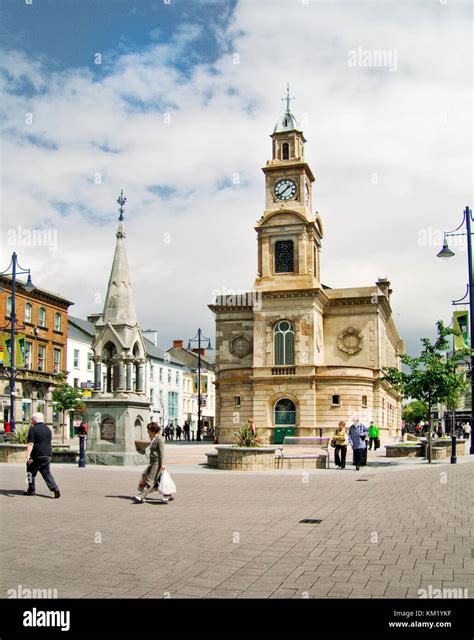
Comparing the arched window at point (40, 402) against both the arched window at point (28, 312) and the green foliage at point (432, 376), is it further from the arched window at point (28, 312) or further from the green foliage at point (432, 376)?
the green foliage at point (432, 376)

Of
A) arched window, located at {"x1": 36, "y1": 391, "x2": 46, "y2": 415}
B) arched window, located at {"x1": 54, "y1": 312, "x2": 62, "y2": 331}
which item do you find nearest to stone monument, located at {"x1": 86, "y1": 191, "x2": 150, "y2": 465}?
arched window, located at {"x1": 36, "y1": 391, "x2": 46, "y2": 415}

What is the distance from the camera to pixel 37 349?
5675 cm

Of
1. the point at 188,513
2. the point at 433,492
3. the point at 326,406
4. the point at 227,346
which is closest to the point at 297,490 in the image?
the point at 433,492

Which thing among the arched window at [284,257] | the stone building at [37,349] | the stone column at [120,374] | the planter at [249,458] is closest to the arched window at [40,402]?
the stone building at [37,349]

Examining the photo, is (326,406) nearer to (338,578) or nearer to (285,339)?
(285,339)

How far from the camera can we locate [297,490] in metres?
15.9

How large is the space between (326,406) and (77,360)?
2720 centimetres

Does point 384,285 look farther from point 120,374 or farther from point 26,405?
point 120,374

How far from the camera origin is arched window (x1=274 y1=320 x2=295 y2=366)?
50322 millimetres

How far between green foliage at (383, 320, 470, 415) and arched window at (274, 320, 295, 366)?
25.6 m

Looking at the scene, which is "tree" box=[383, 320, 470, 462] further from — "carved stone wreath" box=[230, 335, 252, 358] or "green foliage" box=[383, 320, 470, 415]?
"carved stone wreath" box=[230, 335, 252, 358]

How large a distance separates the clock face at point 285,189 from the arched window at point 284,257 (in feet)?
12.7

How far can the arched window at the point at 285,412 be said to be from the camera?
161ft

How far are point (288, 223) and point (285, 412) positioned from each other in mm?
14516
